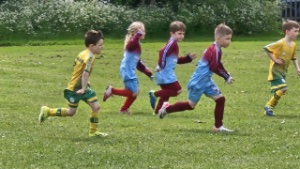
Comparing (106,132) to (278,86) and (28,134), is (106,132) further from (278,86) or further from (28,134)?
(278,86)

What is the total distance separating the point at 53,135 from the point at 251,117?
355cm

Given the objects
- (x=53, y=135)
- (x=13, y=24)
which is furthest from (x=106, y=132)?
(x=13, y=24)

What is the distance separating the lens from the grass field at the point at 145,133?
8203mm

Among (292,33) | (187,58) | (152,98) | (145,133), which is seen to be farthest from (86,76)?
(292,33)

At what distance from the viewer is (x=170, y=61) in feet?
40.1

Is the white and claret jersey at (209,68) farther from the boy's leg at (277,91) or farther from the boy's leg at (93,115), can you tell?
the boy's leg at (277,91)

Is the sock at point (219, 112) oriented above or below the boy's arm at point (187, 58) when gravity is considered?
below

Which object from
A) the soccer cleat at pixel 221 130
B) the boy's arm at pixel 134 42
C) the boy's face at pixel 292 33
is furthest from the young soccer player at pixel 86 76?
the boy's face at pixel 292 33

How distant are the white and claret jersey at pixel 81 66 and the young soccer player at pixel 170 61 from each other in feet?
7.79

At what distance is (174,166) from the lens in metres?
7.89

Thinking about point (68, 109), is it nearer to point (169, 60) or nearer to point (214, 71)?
point (214, 71)

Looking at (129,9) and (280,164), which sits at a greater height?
(280,164)

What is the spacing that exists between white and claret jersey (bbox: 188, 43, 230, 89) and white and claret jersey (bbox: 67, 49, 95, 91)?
5.10 ft

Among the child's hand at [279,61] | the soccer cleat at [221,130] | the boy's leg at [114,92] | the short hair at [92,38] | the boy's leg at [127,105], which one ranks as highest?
the short hair at [92,38]
